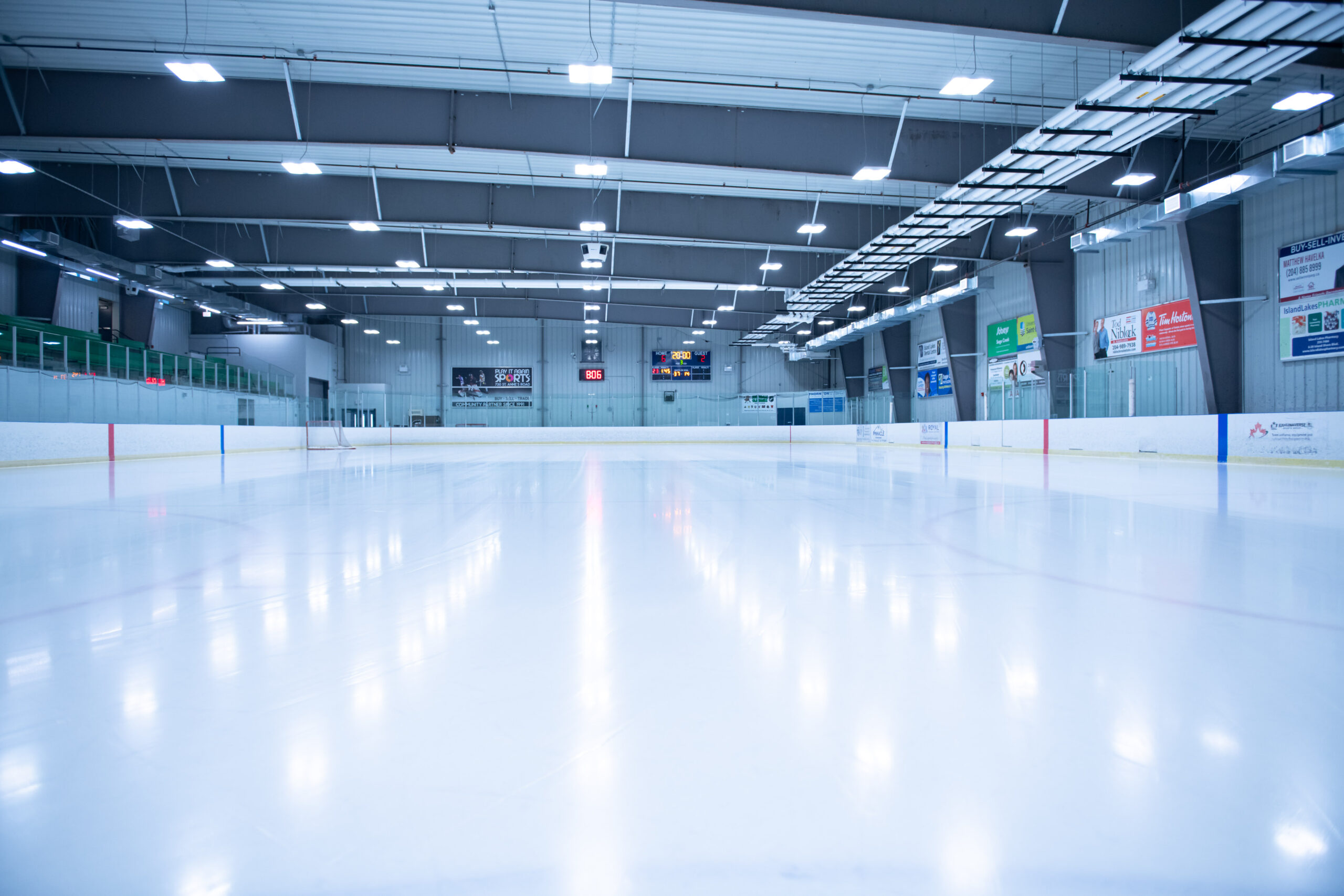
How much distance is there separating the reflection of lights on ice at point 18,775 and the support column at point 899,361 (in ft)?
115

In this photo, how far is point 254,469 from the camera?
14.9 m

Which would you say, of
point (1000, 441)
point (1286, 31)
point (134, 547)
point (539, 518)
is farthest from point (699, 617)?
point (1000, 441)

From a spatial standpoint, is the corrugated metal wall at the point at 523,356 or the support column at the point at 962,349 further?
the corrugated metal wall at the point at 523,356

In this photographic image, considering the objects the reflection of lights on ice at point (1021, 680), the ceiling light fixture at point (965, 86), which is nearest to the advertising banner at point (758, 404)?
the ceiling light fixture at point (965, 86)

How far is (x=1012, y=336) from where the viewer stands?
2617 centimetres

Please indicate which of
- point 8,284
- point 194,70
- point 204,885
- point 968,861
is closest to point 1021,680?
point 968,861

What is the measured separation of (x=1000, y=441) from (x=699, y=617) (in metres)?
23.1

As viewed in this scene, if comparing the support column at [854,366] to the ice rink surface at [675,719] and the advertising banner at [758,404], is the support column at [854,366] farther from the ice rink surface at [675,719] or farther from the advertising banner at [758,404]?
the ice rink surface at [675,719]

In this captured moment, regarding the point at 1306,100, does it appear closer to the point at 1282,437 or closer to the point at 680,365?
the point at 1282,437

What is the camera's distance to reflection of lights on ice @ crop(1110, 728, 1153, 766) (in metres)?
1.79

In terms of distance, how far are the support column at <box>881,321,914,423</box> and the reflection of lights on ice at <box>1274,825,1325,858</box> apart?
34.4 m

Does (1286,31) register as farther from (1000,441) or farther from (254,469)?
(254,469)

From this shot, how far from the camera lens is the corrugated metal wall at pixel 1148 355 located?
18.5 meters

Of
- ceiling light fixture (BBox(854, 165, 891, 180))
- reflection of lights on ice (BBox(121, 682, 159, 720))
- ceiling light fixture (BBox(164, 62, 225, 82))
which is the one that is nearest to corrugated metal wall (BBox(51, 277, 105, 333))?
ceiling light fixture (BBox(164, 62, 225, 82))
